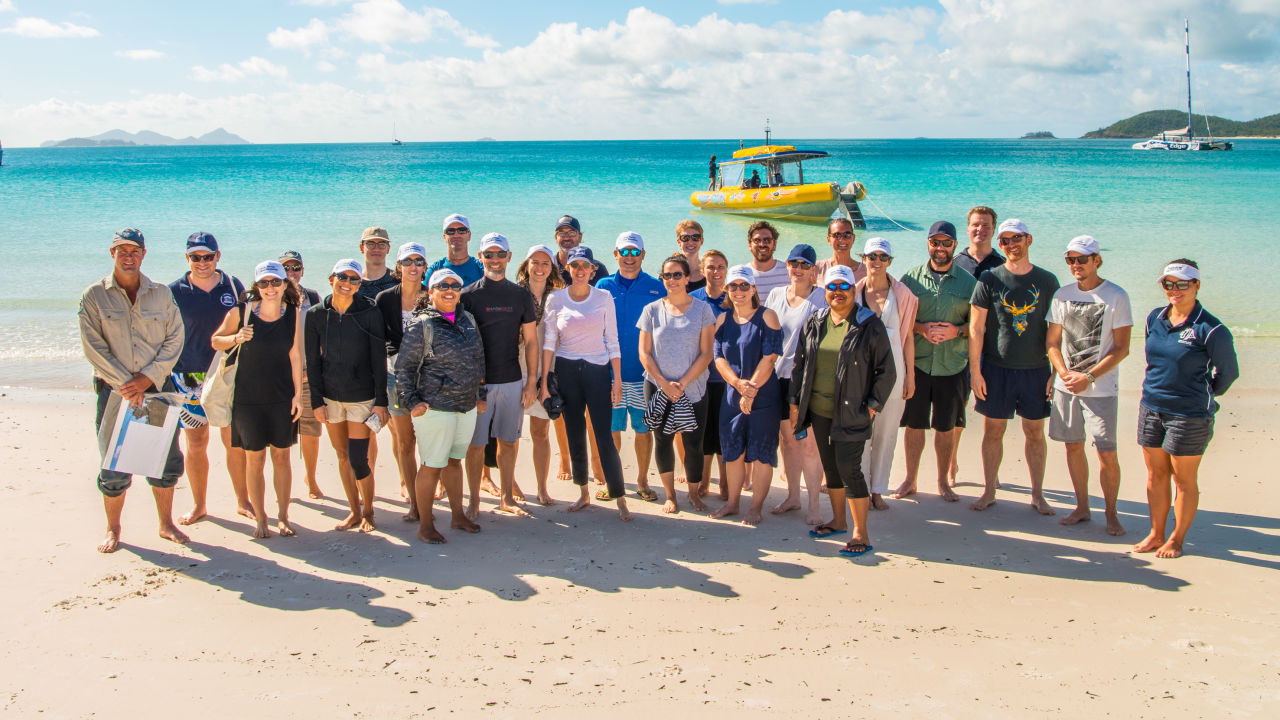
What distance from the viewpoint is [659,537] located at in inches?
191

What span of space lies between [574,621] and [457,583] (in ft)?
2.55

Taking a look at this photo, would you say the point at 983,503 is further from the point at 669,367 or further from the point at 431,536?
the point at 431,536

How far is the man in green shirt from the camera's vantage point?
5164 mm

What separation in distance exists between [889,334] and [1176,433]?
1.58 meters

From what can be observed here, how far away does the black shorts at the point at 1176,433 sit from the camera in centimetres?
425

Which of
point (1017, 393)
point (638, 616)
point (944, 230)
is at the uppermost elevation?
point (944, 230)

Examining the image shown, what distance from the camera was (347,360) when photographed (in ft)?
15.3

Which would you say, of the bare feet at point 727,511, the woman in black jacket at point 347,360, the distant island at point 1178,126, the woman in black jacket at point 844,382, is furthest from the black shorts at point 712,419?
the distant island at point 1178,126

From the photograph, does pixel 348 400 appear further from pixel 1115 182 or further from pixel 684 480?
pixel 1115 182

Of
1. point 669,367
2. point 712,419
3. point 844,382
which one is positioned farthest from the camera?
point 712,419

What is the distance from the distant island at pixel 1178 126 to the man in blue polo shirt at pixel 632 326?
190 meters

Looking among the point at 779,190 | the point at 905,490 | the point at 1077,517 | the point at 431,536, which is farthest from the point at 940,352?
the point at 779,190

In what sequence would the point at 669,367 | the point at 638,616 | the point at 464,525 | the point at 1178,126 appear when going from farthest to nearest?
1. the point at 1178,126
2. the point at 669,367
3. the point at 464,525
4. the point at 638,616

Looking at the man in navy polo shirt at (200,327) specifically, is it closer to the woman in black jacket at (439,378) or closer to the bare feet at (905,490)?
the woman in black jacket at (439,378)
